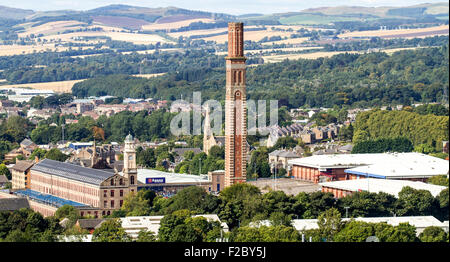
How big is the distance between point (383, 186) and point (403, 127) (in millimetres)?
26858

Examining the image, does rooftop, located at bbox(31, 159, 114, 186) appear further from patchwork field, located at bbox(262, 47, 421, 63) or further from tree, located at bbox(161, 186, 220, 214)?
patchwork field, located at bbox(262, 47, 421, 63)

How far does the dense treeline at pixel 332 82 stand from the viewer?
92062 millimetres

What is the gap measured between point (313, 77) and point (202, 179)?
6960 cm

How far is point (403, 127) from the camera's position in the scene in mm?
63750

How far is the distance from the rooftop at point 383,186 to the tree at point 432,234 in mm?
8279

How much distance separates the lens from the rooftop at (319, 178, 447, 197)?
36.4 m

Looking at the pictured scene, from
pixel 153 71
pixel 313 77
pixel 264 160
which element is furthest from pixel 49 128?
pixel 153 71

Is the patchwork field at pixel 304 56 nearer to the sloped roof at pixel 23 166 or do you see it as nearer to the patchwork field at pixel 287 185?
the patchwork field at pixel 287 185

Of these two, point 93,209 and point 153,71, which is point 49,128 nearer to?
point 93,209

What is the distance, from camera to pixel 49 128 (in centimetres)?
6850

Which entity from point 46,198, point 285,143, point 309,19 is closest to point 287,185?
point 46,198

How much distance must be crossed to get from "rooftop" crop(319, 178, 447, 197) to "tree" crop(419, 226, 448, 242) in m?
8.28

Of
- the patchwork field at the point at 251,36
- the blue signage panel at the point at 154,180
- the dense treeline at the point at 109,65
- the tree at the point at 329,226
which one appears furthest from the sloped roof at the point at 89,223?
the patchwork field at the point at 251,36

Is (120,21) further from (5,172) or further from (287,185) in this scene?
(287,185)
